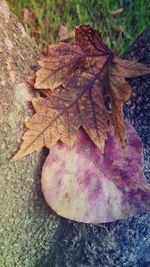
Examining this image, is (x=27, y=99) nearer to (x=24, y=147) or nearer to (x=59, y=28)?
(x=24, y=147)

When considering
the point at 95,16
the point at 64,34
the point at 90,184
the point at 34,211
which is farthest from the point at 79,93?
the point at 95,16

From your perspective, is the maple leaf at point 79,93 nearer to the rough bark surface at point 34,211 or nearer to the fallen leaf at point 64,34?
the rough bark surface at point 34,211

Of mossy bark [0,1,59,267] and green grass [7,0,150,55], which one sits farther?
green grass [7,0,150,55]

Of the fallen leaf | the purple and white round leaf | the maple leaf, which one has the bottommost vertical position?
the fallen leaf

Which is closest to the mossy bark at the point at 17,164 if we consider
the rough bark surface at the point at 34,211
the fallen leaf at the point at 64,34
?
the rough bark surface at the point at 34,211

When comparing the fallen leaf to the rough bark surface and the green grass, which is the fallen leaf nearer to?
the green grass

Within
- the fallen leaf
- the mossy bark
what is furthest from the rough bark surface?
the fallen leaf
